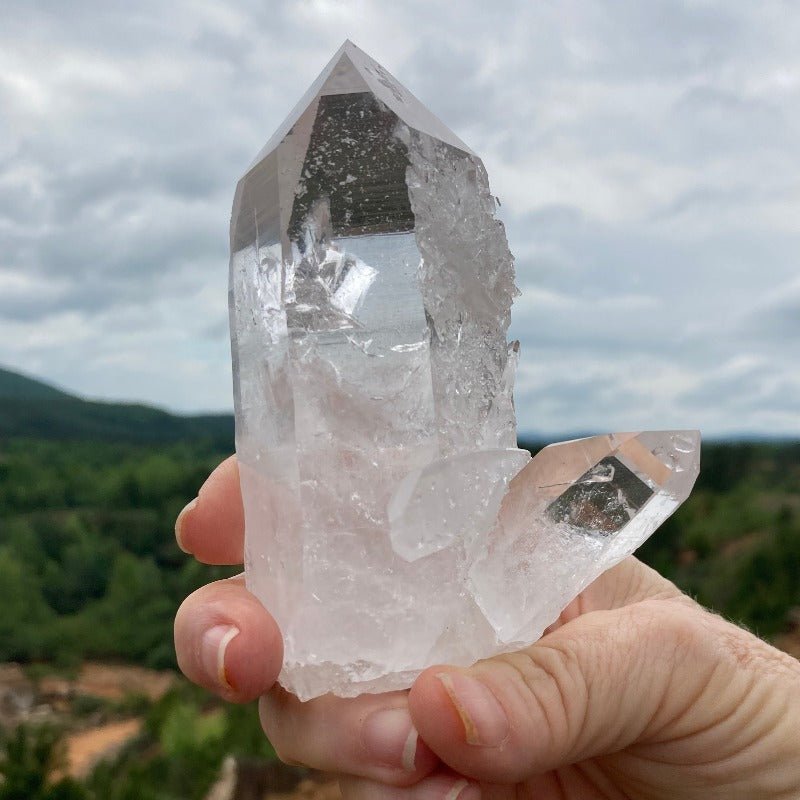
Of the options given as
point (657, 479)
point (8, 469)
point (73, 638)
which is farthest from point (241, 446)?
point (8, 469)

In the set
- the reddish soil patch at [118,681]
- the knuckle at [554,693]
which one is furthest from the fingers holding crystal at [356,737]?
the reddish soil patch at [118,681]

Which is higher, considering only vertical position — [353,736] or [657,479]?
[657,479]

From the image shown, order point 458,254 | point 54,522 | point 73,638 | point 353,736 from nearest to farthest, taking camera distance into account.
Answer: point 353,736
point 458,254
point 73,638
point 54,522

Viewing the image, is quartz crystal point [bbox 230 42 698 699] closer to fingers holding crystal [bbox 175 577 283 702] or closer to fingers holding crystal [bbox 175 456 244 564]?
fingers holding crystal [bbox 175 577 283 702]

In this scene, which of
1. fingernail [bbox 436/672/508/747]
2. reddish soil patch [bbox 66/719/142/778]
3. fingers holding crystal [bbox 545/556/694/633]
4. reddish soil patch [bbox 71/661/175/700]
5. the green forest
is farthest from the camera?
reddish soil patch [bbox 71/661/175/700]

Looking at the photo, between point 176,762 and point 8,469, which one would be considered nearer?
point 176,762

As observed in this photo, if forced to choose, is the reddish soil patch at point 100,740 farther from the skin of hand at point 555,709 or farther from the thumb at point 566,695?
the thumb at point 566,695

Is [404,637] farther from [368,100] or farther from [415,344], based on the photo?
[368,100]

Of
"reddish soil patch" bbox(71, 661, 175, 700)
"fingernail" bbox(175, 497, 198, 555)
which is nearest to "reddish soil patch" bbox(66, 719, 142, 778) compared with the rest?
"reddish soil patch" bbox(71, 661, 175, 700)
